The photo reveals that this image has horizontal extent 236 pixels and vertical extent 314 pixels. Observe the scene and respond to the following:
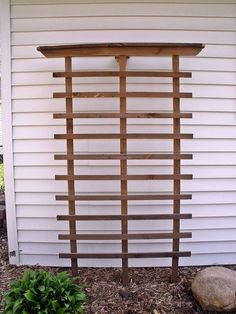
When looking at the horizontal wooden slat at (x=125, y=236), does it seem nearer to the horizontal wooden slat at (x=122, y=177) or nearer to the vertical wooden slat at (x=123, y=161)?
the vertical wooden slat at (x=123, y=161)

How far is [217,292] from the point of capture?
7.68ft

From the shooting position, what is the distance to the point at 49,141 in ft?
9.67

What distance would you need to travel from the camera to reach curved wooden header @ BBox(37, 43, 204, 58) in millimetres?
2533

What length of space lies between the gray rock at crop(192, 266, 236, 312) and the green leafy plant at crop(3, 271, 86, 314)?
869 mm

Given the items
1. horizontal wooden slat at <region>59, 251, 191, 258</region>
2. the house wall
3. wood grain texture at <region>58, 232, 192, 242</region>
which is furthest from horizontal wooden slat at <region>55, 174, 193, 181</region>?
horizontal wooden slat at <region>59, 251, 191, 258</region>

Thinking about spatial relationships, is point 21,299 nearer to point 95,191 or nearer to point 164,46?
point 95,191

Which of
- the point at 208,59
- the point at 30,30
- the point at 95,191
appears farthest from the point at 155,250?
the point at 30,30

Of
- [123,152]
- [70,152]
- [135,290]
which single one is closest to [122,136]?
[123,152]

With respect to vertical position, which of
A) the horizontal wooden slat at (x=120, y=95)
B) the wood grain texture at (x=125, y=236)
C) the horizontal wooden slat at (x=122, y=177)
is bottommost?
the wood grain texture at (x=125, y=236)

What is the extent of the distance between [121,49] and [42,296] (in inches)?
71.5

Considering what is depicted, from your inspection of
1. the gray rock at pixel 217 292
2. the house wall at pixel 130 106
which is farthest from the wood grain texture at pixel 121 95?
the gray rock at pixel 217 292

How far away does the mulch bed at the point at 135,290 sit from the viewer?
2453mm

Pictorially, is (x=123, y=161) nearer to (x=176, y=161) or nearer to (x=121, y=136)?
(x=121, y=136)

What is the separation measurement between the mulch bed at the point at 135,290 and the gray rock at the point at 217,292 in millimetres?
110
